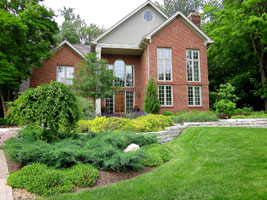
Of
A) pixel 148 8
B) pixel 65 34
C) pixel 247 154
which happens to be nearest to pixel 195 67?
pixel 148 8

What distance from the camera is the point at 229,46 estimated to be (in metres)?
18.0

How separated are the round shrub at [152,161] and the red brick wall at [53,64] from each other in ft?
44.4

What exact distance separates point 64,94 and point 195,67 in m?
12.8

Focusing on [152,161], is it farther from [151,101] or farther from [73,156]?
[151,101]

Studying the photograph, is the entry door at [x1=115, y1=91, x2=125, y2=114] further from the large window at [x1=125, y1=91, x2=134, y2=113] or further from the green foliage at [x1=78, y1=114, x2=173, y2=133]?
the green foliage at [x1=78, y1=114, x2=173, y2=133]

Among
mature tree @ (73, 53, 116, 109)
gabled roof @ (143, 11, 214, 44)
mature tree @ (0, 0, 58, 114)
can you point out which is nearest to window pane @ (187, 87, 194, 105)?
gabled roof @ (143, 11, 214, 44)

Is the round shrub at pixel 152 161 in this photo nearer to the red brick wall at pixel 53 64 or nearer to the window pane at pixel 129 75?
the window pane at pixel 129 75

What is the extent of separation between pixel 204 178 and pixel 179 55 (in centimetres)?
1293

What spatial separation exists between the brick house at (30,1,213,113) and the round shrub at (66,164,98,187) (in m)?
11.0

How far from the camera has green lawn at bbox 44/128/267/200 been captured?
313cm

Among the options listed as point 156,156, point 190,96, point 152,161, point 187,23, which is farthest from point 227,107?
point 152,161

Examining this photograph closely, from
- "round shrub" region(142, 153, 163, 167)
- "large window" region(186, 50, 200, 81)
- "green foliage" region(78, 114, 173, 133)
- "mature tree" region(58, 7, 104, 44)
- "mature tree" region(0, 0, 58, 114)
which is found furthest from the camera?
"mature tree" region(58, 7, 104, 44)

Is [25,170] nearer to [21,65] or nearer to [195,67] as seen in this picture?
[21,65]

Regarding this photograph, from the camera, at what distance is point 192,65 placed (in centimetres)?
1584
